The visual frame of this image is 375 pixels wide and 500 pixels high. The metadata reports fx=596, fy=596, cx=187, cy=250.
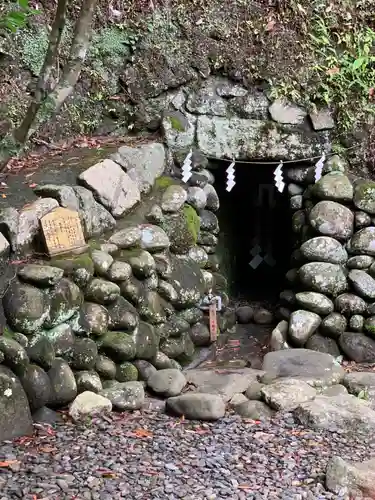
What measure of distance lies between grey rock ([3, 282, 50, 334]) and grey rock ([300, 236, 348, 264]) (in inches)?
116

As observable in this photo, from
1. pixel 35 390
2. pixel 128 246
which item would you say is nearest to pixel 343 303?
pixel 128 246

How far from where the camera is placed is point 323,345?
18.7 ft

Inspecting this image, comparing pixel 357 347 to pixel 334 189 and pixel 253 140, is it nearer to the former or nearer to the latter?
pixel 334 189

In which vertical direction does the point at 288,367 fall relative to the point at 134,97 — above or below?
below

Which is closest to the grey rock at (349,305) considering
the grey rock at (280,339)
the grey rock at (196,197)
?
the grey rock at (280,339)

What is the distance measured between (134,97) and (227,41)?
3.73 ft

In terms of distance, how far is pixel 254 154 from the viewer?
Result: 20.2 ft

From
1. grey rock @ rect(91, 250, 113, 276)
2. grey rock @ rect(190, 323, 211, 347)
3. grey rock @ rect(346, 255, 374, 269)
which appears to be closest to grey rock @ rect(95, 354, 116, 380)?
grey rock @ rect(91, 250, 113, 276)

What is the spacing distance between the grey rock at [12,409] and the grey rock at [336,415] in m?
1.75

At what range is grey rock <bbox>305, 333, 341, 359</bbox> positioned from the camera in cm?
568

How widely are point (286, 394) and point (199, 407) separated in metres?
0.65

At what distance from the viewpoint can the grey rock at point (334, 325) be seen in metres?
5.70

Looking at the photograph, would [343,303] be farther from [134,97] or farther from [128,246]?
[134,97]

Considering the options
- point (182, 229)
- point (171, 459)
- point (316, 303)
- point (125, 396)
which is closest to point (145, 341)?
point (125, 396)
